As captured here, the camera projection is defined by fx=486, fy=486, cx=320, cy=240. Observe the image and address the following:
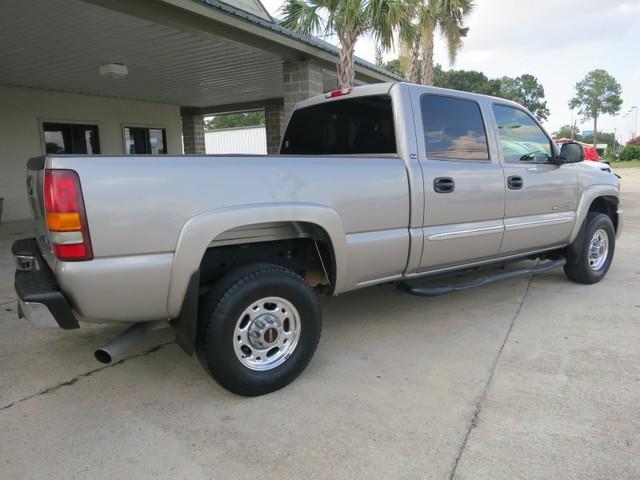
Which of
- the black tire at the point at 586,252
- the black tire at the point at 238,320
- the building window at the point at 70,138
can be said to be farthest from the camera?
the building window at the point at 70,138

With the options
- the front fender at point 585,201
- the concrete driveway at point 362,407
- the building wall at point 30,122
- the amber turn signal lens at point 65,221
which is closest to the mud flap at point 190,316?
the concrete driveway at point 362,407

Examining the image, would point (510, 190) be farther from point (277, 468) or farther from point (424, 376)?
point (277, 468)

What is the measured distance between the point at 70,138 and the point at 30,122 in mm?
1199

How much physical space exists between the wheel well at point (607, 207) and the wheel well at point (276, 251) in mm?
3598

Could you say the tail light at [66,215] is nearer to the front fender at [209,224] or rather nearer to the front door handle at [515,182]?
the front fender at [209,224]

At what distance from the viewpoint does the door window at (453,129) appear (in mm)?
3820

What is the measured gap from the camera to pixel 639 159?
190 ft

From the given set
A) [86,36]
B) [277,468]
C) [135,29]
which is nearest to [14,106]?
[86,36]

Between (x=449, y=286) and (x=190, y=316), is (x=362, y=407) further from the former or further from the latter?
(x=449, y=286)

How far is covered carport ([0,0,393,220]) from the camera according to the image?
6.54 m

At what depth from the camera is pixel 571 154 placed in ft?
15.5

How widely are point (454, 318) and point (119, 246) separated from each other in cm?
306

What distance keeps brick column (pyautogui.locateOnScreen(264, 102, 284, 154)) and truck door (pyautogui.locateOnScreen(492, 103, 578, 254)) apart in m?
10.9

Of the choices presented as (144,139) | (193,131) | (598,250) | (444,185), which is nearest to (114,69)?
(144,139)
